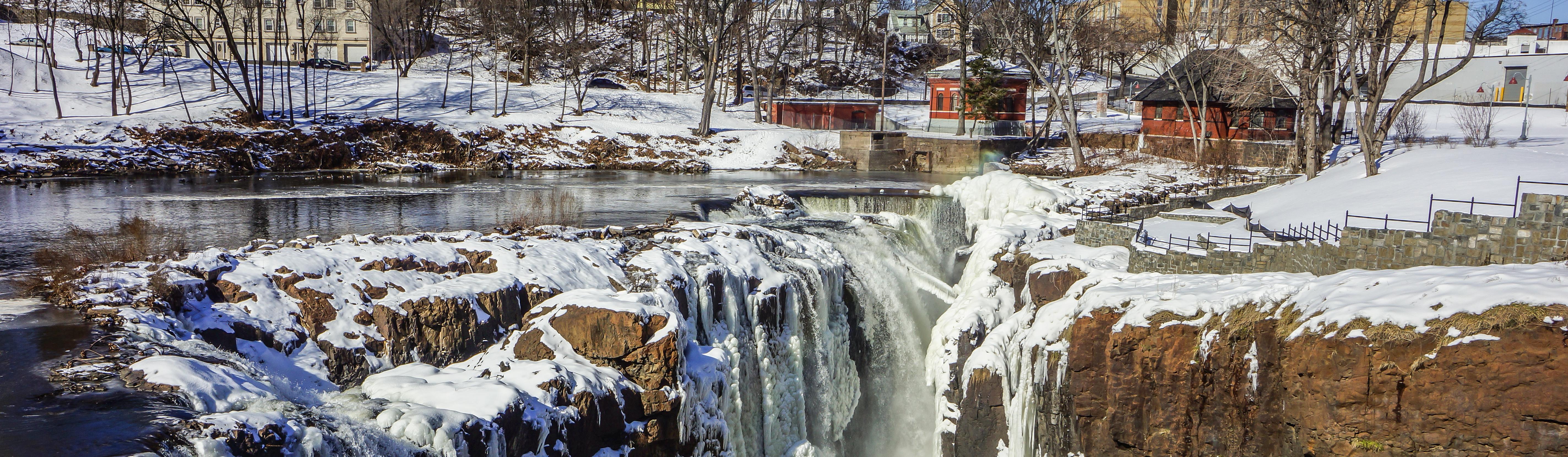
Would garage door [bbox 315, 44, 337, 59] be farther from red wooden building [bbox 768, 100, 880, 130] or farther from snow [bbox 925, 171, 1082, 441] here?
snow [bbox 925, 171, 1082, 441]

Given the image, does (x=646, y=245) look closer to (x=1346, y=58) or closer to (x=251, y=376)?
(x=251, y=376)

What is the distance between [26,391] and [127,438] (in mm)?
2309

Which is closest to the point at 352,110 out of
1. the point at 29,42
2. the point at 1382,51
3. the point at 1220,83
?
the point at 29,42

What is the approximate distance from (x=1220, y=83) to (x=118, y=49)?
53567 mm

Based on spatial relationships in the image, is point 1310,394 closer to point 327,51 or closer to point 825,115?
point 825,115

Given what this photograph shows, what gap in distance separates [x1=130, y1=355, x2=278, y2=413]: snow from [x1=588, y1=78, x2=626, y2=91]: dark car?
48821 millimetres

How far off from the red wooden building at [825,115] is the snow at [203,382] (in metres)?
43.0

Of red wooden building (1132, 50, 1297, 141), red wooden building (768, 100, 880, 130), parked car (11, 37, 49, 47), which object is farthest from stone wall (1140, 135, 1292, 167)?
parked car (11, 37, 49, 47)

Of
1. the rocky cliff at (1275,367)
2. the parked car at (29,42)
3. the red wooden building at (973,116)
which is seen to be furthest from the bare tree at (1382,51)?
the parked car at (29,42)

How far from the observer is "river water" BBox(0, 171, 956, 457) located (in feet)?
32.6

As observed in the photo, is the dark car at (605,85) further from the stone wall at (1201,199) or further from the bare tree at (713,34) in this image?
the stone wall at (1201,199)

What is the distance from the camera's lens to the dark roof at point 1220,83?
3256 cm

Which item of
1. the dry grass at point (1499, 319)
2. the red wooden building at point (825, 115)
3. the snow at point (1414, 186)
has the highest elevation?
the red wooden building at point (825, 115)

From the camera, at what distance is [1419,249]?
14578mm
